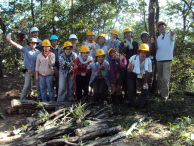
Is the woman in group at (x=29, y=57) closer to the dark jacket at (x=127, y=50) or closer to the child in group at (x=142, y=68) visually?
the dark jacket at (x=127, y=50)

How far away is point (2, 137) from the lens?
4824 mm

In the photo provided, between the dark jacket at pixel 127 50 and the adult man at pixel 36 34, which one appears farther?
the adult man at pixel 36 34

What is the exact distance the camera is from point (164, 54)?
6.48 metres

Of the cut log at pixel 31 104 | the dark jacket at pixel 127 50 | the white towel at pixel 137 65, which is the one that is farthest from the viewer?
the dark jacket at pixel 127 50

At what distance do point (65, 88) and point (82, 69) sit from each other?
3.15ft

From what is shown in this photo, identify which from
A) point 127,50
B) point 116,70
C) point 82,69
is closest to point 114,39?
point 127,50

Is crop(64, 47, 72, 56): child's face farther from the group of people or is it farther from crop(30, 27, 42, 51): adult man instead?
crop(30, 27, 42, 51): adult man

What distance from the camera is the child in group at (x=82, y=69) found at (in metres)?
6.45

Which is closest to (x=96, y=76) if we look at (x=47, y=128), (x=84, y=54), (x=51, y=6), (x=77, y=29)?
(x=84, y=54)

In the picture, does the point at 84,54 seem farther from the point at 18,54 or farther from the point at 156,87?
the point at 18,54

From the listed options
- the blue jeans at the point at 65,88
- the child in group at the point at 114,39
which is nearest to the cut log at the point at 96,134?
the blue jeans at the point at 65,88

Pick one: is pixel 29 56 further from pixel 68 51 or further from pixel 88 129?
pixel 88 129

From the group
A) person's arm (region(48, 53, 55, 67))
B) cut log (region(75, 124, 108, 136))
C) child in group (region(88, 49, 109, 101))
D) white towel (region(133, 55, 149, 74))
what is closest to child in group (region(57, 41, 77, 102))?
person's arm (region(48, 53, 55, 67))

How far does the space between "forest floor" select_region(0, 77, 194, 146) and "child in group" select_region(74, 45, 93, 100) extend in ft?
4.63
